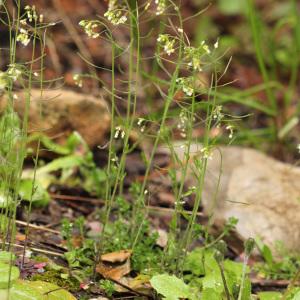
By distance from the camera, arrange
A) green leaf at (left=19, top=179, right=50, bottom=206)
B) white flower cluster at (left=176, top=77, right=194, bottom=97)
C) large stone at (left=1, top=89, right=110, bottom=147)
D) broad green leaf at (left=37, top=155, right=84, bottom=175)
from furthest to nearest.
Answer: large stone at (left=1, top=89, right=110, bottom=147) < broad green leaf at (left=37, top=155, right=84, bottom=175) < green leaf at (left=19, top=179, right=50, bottom=206) < white flower cluster at (left=176, top=77, right=194, bottom=97)

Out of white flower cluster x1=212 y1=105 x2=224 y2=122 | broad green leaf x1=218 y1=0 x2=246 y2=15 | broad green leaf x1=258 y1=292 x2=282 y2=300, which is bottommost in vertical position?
broad green leaf x1=258 y1=292 x2=282 y2=300

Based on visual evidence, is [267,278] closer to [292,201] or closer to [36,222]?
[292,201]

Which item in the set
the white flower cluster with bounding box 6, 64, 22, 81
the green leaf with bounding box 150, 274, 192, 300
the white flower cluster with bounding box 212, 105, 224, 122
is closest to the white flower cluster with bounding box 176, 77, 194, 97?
the white flower cluster with bounding box 212, 105, 224, 122

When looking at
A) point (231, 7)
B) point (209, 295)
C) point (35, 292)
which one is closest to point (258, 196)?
point (209, 295)

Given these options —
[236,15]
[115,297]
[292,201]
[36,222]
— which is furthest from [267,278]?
[236,15]

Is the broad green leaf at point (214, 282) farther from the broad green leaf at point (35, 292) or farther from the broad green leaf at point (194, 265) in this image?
the broad green leaf at point (35, 292)

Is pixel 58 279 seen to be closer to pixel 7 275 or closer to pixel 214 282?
pixel 7 275

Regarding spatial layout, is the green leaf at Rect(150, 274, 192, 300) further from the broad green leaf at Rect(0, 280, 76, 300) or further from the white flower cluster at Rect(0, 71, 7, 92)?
the white flower cluster at Rect(0, 71, 7, 92)
